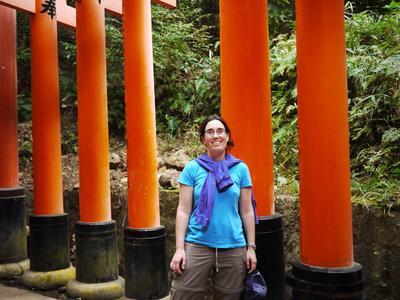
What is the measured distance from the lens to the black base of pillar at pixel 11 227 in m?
5.85

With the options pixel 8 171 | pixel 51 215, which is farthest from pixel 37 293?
pixel 8 171

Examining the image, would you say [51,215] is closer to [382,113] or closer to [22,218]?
[22,218]

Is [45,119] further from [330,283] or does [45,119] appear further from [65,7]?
[330,283]

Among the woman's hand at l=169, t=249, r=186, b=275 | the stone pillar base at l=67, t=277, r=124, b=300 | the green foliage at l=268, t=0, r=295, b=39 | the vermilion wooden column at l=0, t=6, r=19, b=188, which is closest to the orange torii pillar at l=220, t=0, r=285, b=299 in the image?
the woman's hand at l=169, t=249, r=186, b=275

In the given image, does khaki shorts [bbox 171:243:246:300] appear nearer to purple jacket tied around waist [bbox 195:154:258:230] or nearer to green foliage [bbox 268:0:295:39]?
purple jacket tied around waist [bbox 195:154:258:230]

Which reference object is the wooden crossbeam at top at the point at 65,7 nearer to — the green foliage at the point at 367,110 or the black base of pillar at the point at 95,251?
the green foliage at the point at 367,110

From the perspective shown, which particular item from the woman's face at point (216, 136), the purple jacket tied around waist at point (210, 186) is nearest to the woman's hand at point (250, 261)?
the purple jacket tied around waist at point (210, 186)

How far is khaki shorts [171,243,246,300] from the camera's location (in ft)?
8.06

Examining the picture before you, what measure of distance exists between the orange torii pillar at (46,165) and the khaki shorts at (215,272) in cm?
333

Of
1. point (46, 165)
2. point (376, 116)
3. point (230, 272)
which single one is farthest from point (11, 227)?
point (376, 116)

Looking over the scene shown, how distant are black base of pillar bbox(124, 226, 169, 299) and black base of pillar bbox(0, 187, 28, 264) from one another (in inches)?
86.8

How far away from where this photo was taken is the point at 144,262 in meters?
4.45

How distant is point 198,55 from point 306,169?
21.5ft

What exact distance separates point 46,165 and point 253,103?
3.20m
